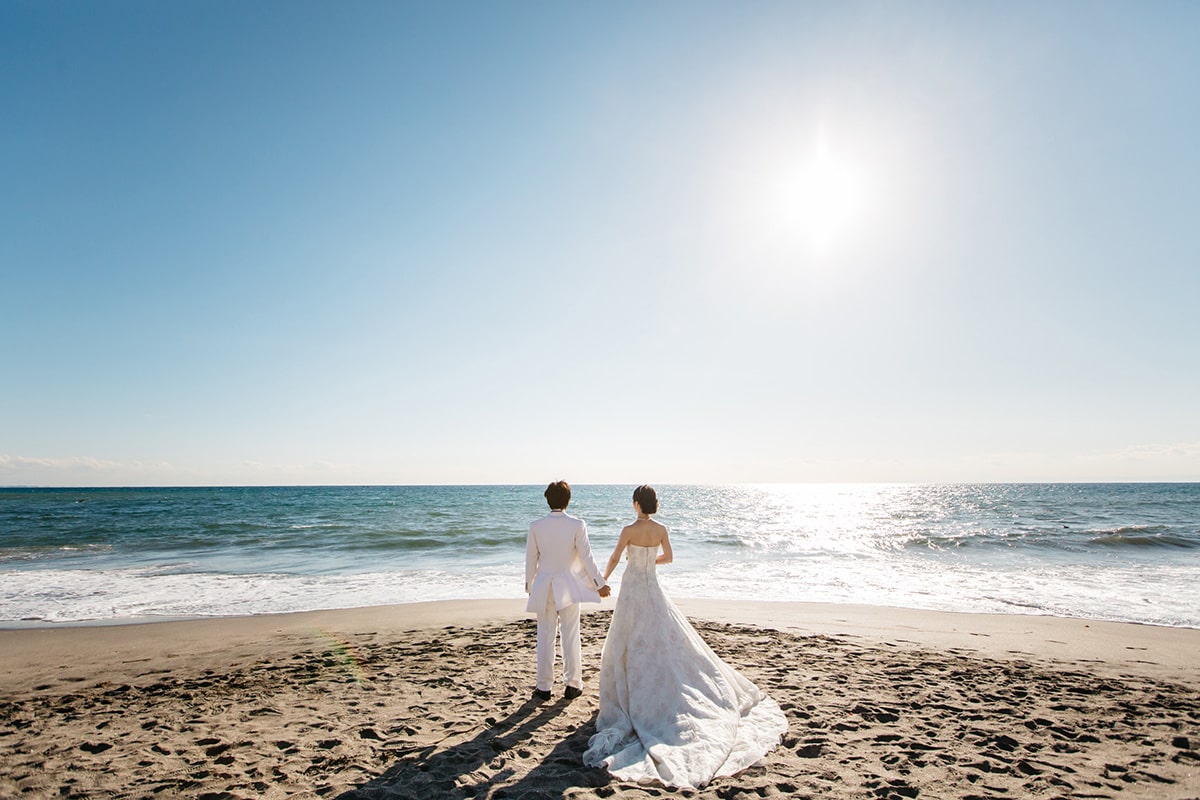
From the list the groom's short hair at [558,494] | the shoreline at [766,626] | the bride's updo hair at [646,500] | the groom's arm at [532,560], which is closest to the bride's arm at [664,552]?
the bride's updo hair at [646,500]

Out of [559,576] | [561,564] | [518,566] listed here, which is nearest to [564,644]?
[559,576]

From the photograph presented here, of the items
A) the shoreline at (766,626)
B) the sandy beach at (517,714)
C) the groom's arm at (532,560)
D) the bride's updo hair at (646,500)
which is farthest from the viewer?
the shoreline at (766,626)

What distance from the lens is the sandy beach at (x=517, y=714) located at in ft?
14.2

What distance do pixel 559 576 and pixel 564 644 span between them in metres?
0.81

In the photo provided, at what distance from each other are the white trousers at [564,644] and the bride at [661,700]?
2.04ft

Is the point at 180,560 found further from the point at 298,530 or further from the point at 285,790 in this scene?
the point at 285,790

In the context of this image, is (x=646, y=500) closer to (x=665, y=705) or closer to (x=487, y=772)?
(x=665, y=705)

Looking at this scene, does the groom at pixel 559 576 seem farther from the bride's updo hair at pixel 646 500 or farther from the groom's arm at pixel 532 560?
the bride's updo hair at pixel 646 500

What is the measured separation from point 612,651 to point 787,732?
66.2 inches

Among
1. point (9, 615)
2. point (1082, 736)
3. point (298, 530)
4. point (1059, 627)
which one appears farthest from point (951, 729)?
point (298, 530)

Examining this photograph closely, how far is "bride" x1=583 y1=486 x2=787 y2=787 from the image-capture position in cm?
453

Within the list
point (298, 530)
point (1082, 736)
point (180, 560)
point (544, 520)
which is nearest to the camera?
point (1082, 736)

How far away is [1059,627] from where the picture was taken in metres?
10.2

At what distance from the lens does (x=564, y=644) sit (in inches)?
243
